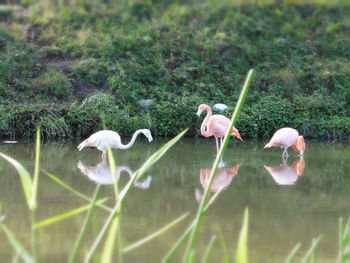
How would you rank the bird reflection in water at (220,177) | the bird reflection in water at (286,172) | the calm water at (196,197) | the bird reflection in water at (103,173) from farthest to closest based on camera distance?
the bird reflection in water at (286,172), the bird reflection in water at (103,173), the bird reflection in water at (220,177), the calm water at (196,197)

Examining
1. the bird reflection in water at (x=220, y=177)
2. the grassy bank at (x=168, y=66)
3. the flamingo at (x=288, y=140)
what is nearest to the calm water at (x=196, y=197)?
the bird reflection in water at (x=220, y=177)

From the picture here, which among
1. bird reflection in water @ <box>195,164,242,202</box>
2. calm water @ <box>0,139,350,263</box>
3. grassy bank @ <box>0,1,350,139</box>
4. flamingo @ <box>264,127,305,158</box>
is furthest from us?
grassy bank @ <box>0,1,350,139</box>

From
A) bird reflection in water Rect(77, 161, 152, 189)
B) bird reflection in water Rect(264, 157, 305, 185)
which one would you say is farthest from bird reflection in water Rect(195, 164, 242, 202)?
bird reflection in water Rect(77, 161, 152, 189)

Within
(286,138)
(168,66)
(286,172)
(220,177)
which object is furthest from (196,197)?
(168,66)

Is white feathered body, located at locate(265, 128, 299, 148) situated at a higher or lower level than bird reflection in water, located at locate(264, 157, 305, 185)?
higher

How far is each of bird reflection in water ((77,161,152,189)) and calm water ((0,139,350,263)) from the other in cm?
1

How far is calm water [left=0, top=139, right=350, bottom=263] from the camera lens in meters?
5.44

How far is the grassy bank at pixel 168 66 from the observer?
42.4ft

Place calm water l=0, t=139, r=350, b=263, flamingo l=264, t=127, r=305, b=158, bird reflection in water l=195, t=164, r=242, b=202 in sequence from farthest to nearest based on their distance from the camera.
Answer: flamingo l=264, t=127, r=305, b=158 → bird reflection in water l=195, t=164, r=242, b=202 → calm water l=0, t=139, r=350, b=263

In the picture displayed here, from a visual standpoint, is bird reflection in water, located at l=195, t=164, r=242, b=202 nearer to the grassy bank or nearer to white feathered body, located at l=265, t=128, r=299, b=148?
white feathered body, located at l=265, t=128, r=299, b=148

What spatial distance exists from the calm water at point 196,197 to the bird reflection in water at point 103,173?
0.05 feet

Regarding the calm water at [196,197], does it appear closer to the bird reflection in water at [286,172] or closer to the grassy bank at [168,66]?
the bird reflection in water at [286,172]

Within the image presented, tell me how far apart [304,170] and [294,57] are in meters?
6.90

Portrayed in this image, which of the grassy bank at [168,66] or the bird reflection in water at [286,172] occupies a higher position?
the grassy bank at [168,66]
